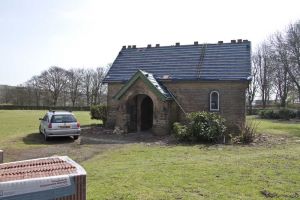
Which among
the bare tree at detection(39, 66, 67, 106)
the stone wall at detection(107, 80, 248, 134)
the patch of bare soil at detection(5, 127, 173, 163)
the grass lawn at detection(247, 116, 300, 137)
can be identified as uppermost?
the bare tree at detection(39, 66, 67, 106)

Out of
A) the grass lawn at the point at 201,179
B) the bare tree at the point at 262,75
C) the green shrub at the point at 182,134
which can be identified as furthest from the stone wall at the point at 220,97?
the bare tree at the point at 262,75

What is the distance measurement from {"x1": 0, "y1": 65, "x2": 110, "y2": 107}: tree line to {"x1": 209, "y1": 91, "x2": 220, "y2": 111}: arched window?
54.7 meters

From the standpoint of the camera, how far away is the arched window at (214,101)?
23.1 m

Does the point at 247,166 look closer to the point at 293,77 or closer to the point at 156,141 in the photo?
the point at 156,141

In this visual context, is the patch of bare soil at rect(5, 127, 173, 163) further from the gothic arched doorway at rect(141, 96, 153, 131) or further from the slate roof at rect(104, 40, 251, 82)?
the slate roof at rect(104, 40, 251, 82)

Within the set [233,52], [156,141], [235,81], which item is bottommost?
[156,141]

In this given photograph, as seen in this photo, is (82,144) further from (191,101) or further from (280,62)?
(280,62)

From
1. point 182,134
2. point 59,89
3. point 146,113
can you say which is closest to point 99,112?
point 146,113

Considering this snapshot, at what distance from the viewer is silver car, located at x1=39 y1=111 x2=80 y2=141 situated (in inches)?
766

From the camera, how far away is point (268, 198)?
23.5 ft

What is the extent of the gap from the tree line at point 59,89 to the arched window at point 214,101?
54.7 m

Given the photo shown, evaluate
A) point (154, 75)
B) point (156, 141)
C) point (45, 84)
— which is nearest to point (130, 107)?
point (154, 75)

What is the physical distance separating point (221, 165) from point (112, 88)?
1651 centimetres

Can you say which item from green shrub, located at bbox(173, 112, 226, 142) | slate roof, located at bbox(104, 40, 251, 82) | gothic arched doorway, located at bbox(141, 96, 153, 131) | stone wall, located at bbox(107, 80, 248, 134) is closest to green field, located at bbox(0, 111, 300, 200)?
green shrub, located at bbox(173, 112, 226, 142)
